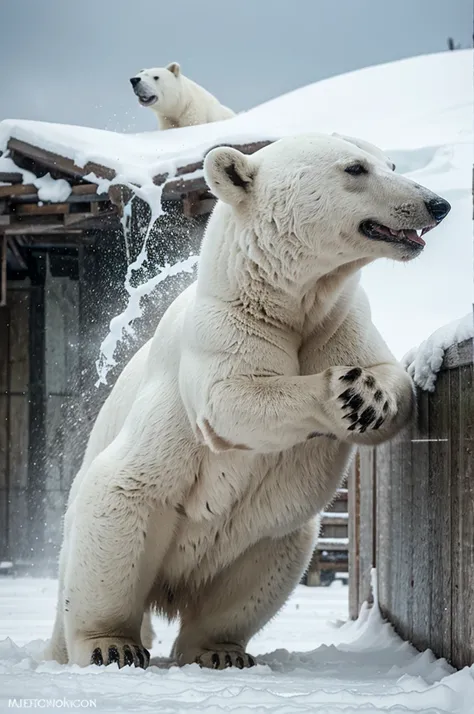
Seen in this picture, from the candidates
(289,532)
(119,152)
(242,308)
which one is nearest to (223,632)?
(289,532)

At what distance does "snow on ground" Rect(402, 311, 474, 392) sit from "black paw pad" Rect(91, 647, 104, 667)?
4.96ft

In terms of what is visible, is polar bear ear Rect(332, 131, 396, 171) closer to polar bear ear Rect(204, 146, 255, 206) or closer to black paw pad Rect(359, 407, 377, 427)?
polar bear ear Rect(204, 146, 255, 206)

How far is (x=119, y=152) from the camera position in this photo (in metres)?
9.84

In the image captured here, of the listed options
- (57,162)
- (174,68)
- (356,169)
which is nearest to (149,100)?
(174,68)

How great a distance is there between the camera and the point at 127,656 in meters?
3.53

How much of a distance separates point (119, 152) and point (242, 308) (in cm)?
686

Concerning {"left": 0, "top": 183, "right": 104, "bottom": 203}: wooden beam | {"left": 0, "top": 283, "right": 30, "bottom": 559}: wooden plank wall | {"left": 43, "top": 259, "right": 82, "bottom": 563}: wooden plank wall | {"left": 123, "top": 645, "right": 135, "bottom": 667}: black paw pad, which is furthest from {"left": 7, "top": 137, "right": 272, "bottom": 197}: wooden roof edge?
{"left": 123, "top": 645, "right": 135, "bottom": 667}: black paw pad

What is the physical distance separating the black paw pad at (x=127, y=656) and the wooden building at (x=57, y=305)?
5.43 meters

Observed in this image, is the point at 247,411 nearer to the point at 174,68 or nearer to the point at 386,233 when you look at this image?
the point at 386,233

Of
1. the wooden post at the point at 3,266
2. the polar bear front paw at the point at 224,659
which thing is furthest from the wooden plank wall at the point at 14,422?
the polar bear front paw at the point at 224,659

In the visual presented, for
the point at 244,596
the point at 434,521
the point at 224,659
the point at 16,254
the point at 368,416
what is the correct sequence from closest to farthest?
the point at 368,416, the point at 434,521, the point at 224,659, the point at 244,596, the point at 16,254

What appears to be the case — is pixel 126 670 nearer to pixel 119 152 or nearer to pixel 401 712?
pixel 401 712

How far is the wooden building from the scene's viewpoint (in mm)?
9055

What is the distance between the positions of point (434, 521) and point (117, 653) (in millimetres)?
1214
